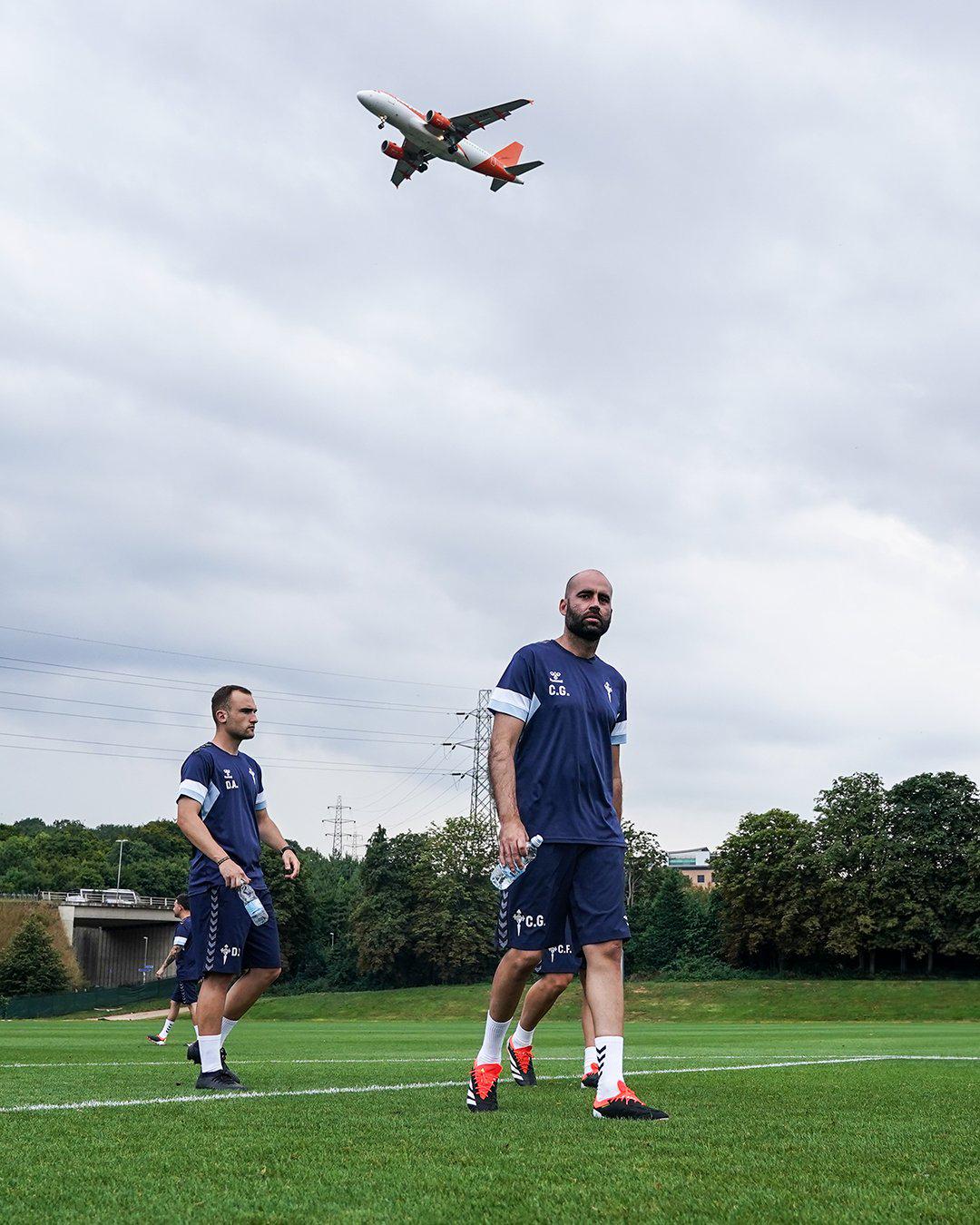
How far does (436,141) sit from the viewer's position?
46719 mm

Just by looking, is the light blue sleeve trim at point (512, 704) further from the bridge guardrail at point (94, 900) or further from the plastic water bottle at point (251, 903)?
the bridge guardrail at point (94, 900)

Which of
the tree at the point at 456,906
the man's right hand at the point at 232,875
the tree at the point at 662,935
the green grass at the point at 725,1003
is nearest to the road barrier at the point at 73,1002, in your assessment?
the green grass at the point at 725,1003

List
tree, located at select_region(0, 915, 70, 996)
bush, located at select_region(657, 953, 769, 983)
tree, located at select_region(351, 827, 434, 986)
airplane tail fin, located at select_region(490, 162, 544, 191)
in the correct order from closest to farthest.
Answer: airplane tail fin, located at select_region(490, 162, 544, 191), bush, located at select_region(657, 953, 769, 983), tree, located at select_region(0, 915, 70, 996), tree, located at select_region(351, 827, 434, 986)

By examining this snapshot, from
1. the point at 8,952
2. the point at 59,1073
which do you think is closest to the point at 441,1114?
the point at 59,1073

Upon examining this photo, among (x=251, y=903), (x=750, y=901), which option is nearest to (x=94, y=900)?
(x=750, y=901)

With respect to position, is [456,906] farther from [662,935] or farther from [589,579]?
[589,579]

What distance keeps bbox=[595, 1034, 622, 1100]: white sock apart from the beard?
1.94 meters

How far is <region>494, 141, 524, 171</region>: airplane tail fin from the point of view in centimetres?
5347

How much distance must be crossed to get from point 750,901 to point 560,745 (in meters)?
70.9

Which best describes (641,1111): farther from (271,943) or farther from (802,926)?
(802,926)

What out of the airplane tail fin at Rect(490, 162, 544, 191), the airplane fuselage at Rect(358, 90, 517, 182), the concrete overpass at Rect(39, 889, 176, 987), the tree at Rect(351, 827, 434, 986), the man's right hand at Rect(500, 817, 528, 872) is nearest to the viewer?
the man's right hand at Rect(500, 817, 528, 872)

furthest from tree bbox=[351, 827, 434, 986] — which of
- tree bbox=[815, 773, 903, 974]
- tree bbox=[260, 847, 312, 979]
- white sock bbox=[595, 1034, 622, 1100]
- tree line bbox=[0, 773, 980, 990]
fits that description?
white sock bbox=[595, 1034, 622, 1100]

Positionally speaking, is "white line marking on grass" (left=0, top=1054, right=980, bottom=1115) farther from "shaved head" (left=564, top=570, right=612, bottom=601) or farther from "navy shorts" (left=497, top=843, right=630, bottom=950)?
"shaved head" (left=564, top=570, right=612, bottom=601)

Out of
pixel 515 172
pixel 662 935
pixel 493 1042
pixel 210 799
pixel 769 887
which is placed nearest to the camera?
pixel 493 1042
